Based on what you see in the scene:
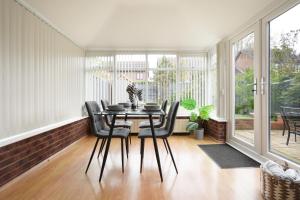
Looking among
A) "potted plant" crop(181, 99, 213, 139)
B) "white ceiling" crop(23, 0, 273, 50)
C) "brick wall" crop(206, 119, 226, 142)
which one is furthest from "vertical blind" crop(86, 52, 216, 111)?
"brick wall" crop(206, 119, 226, 142)

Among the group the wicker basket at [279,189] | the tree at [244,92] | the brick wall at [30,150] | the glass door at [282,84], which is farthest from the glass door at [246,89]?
the brick wall at [30,150]

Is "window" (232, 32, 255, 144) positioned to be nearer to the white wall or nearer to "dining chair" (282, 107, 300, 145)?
"dining chair" (282, 107, 300, 145)

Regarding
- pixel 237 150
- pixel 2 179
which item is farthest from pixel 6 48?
pixel 237 150

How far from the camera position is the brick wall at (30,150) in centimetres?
238

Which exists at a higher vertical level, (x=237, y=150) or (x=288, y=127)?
(x=288, y=127)

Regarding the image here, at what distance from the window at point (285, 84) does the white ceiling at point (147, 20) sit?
19.7 inches

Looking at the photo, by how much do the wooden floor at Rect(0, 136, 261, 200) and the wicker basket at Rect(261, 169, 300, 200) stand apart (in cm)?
14

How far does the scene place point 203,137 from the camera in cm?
509

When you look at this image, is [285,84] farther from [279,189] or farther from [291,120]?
[279,189]

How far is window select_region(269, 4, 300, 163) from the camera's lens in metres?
2.55

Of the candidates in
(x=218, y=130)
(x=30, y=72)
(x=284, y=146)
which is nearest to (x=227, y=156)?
(x=284, y=146)

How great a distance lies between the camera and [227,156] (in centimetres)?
354

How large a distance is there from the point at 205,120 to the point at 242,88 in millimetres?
1715

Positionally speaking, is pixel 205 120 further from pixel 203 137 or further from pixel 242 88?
pixel 242 88
